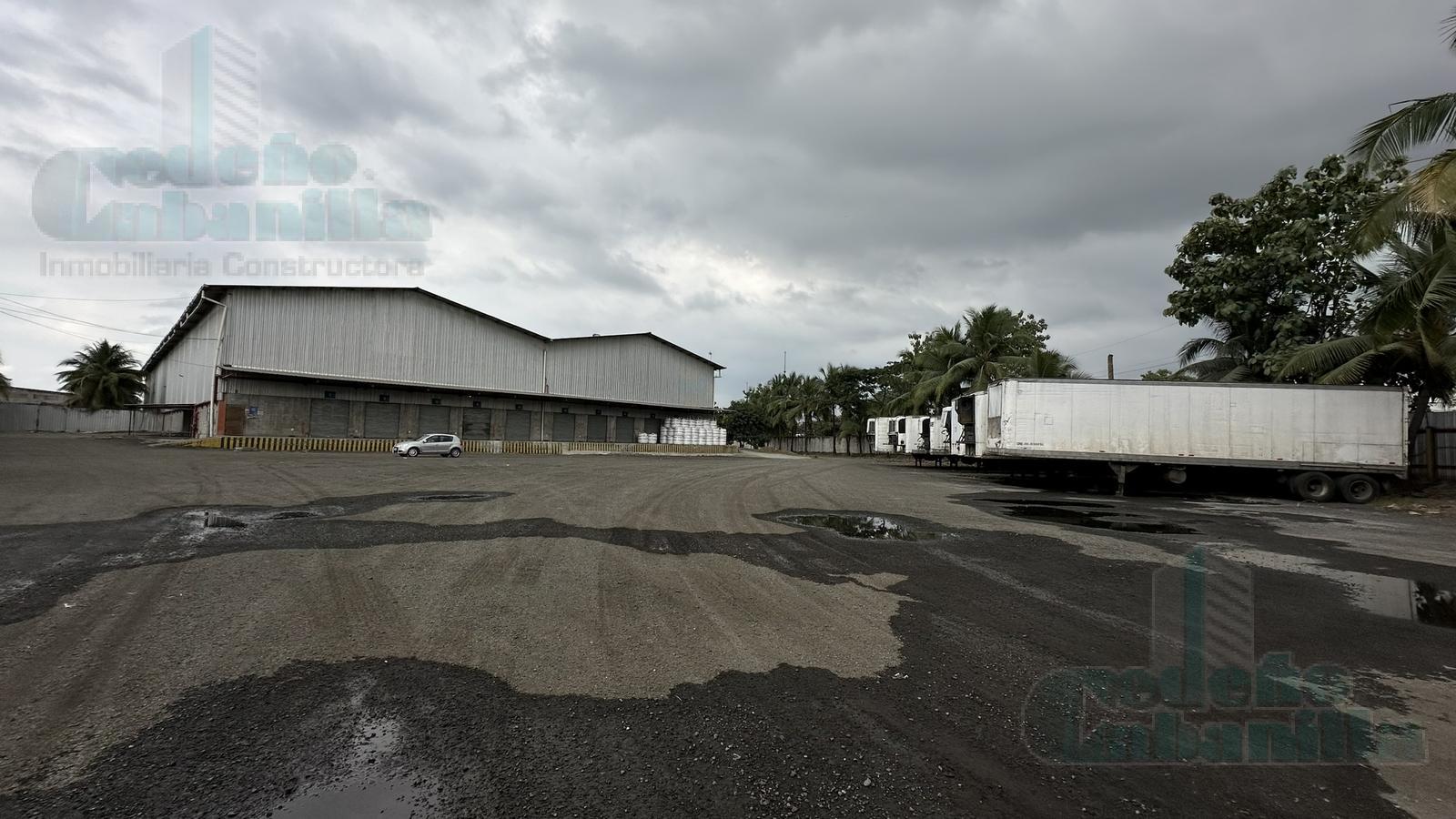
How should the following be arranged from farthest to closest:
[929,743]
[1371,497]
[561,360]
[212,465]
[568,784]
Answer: [561,360] < [212,465] < [1371,497] < [929,743] < [568,784]

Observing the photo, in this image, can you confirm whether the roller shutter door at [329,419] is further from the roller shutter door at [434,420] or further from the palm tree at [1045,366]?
the palm tree at [1045,366]

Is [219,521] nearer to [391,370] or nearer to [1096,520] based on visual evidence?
[1096,520]

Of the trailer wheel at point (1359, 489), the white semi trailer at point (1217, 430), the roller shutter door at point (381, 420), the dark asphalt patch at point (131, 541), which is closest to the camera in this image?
the dark asphalt patch at point (131, 541)

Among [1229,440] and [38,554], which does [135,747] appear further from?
[1229,440]

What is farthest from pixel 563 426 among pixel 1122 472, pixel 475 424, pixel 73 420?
pixel 73 420

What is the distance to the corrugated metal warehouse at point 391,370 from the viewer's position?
31.8m

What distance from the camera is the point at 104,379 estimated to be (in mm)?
57719

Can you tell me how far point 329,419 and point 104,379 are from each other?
44878 millimetres

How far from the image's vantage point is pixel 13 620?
4.38 meters

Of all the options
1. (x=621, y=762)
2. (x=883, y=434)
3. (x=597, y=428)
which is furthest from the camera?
(x=597, y=428)

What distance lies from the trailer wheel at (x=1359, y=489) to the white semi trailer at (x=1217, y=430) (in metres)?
0.02

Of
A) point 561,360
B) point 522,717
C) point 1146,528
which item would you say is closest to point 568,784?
point 522,717

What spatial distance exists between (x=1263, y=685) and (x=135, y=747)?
6.20 m

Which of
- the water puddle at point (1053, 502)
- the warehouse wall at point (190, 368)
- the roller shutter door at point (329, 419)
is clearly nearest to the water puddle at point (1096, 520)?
the water puddle at point (1053, 502)
